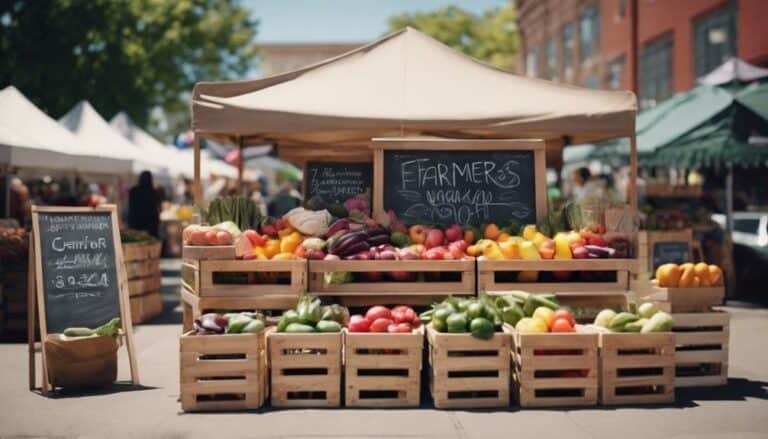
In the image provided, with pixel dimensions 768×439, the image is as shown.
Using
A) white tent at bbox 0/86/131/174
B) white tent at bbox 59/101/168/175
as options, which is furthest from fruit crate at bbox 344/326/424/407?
white tent at bbox 59/101/168/175

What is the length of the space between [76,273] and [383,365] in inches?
126

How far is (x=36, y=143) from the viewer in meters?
12.6

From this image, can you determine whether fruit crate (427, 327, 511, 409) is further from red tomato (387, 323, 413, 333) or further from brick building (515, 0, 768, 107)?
brick building (515, 0, 768, 107)

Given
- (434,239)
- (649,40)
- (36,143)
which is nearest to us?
(434,239)

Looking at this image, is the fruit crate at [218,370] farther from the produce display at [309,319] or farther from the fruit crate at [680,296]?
the fruit crate at [680,296]

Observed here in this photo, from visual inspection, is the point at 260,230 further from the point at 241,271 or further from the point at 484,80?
the point at 484,80

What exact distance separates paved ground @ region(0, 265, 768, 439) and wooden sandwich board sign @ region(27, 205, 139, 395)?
0.70 m

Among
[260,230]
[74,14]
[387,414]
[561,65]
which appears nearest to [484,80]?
[260,230]

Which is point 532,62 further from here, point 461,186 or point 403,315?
point 403,315

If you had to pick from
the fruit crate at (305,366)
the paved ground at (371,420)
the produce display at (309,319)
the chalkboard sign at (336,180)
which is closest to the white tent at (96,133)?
the chalkboard sign at (336,180)

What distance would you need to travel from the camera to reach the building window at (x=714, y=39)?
2345cm

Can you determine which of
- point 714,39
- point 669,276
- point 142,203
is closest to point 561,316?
point 669,276

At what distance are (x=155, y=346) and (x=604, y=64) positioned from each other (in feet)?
98.3

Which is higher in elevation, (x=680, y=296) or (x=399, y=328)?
(x=680, y=296)
